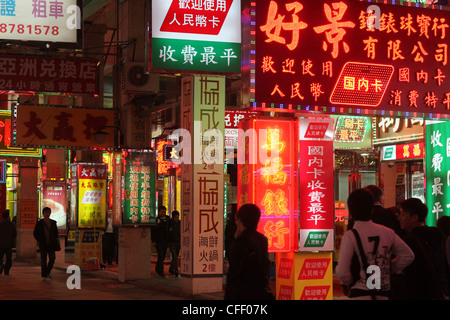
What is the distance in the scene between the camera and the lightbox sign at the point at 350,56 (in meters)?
11.3

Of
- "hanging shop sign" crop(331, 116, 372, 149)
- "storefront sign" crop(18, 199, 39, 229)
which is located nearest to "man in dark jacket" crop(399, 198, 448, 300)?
"hanging shop sign" crop(331, 116, 372, 149)

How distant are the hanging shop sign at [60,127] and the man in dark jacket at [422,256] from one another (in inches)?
465

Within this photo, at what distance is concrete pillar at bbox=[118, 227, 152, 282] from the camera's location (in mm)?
18656

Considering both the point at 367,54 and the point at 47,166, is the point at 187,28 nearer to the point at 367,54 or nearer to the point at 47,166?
the point at 367,54

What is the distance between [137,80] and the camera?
1791 cm

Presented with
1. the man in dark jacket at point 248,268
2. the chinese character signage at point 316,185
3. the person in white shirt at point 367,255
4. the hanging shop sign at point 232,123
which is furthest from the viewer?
the hanging shop sign at point 232,123

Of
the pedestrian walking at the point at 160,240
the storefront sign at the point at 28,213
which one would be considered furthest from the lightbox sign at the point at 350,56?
the storefront sign at the point at 28,213

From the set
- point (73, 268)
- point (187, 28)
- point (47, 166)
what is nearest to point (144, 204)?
point (73, 268)

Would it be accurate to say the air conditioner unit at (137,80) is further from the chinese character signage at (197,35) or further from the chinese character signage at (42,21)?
the chinese character signage at (197,35)

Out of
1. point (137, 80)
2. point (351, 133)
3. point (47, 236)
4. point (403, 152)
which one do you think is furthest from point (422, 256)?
point (47, 236)

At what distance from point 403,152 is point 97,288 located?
7521mm

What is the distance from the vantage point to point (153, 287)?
17.0 metres

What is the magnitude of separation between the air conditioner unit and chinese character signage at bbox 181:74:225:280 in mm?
3955

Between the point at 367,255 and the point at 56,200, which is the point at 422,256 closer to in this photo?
the point at 367,255
